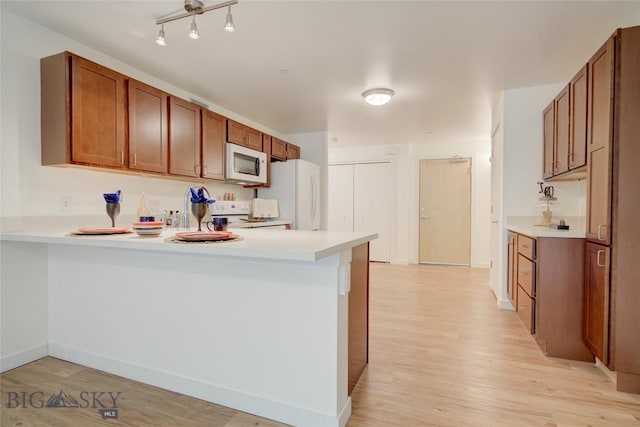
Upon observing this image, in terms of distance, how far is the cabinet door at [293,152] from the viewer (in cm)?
504

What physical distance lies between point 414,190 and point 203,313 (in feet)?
17.5

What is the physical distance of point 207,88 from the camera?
337 centimetres

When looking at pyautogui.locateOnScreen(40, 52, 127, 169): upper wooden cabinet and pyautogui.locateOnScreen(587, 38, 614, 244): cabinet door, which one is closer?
pyautogui.locateOnScreen(587, 38, 614, 244): cabinet door

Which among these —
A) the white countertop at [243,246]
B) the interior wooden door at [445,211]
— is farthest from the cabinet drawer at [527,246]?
the interior wooden door at [445,211]

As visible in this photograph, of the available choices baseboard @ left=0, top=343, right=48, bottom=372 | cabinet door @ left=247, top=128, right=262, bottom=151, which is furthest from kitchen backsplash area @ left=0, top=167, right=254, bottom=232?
cabinet door @ left=247, top=128, right=262, bottom=151

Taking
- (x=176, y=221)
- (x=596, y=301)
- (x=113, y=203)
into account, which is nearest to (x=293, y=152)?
(x=176, y=221)

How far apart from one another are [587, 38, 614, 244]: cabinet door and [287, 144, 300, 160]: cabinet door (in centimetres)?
366

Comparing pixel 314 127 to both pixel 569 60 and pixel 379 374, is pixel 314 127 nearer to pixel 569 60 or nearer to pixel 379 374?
pixel 569 60

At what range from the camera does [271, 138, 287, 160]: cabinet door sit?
15.1 feet

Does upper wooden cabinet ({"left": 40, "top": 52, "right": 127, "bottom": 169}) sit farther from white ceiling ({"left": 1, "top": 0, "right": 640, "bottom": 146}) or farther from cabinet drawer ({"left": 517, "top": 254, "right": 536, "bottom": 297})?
cabinet drawer ({"left": 517, "top": 254, "right": 536, "bottom": 297})

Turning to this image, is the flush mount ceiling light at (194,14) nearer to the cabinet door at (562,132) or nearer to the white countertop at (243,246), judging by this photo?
the white countertop at (243,246)

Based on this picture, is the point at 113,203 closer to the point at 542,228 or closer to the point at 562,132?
the point at 542,228

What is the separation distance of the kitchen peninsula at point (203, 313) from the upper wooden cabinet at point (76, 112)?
2.01 ft

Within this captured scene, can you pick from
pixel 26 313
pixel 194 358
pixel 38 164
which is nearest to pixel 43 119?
pixel 38 164
